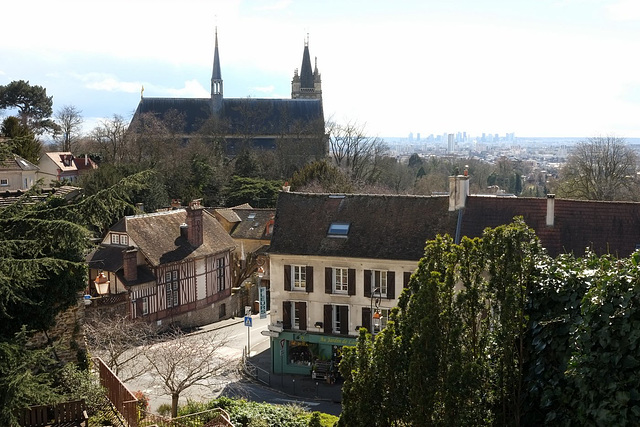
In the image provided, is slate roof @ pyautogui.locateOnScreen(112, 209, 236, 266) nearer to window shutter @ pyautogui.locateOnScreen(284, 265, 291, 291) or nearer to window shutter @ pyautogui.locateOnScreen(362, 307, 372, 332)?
window shutter @ pyautogui.locateOnScreen(284, 265, 291, 291)

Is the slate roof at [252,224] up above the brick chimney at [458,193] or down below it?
below

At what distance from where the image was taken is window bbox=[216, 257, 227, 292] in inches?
1372

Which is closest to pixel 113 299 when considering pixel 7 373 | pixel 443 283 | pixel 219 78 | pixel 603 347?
pixel 7 373

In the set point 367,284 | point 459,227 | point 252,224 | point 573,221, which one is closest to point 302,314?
point 367,284

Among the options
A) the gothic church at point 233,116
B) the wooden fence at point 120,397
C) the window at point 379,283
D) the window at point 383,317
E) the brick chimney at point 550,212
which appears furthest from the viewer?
the gothic church at point 233,116

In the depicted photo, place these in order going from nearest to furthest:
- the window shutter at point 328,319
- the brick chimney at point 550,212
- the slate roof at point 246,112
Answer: the brick chimney at point 550,212, the window shutter at point 328,319, the slate roof at point 246,112

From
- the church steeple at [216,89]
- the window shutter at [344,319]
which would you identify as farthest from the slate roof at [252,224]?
the church steeple at [216,89]

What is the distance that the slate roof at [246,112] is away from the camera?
240 ft

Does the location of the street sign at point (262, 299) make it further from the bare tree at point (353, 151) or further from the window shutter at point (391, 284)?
the bare tree at point (353, 151)

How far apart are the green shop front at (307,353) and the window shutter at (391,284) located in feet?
7.42

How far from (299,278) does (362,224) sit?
314 centimetres

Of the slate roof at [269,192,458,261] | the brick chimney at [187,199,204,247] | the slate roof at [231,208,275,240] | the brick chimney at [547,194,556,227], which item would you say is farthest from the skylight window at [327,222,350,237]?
the slate roof at [231,208,275,240]

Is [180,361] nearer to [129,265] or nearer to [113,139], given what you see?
[129,265]

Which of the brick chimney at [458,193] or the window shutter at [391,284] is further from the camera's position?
the brick chimney at [458,193]
